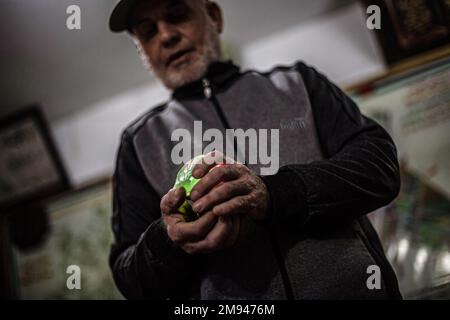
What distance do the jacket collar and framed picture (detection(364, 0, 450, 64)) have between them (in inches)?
31.3

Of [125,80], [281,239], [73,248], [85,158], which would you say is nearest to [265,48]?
[125,80]

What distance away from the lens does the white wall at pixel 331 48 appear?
1501 mm

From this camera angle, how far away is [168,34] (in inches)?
27.7

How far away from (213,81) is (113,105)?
111cm

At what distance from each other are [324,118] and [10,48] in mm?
1106

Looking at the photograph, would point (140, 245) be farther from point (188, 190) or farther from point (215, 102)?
point (215, 102)

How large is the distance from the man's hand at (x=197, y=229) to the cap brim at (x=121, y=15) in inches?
15.5

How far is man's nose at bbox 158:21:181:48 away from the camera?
70 cm

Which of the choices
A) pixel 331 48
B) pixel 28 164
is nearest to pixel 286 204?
pixel 331 48

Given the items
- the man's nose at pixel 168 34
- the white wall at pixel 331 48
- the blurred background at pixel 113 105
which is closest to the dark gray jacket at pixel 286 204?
the man's nose at pixel 168 34

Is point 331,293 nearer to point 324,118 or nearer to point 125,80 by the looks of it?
point 324,118
